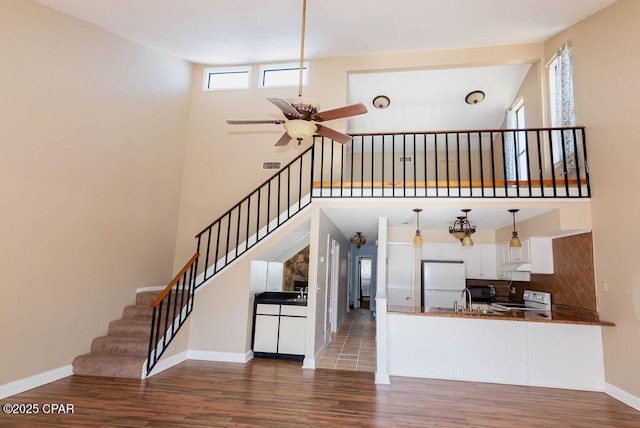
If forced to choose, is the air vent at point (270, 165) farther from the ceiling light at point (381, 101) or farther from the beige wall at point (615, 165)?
the beige wall at point (615, 165)

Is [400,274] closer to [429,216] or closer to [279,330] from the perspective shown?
[429,216]

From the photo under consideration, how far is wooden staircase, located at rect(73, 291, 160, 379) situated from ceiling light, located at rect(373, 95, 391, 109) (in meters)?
5.82

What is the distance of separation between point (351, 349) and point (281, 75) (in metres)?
Result: 5.20

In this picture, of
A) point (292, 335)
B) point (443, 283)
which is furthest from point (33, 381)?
point (443, 283)

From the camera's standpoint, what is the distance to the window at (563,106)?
4.84 metres

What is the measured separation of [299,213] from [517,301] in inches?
186

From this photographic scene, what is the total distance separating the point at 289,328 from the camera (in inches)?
208

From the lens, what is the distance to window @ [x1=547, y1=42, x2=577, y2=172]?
4840 mm

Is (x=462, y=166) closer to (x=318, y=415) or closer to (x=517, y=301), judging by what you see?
(x=517, y=301)

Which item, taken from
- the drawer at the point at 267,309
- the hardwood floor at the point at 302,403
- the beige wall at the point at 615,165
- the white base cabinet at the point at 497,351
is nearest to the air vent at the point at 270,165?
the drawer at the point at 267,309

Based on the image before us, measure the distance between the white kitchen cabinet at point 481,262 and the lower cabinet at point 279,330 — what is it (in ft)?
12.9

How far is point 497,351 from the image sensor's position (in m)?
4.55

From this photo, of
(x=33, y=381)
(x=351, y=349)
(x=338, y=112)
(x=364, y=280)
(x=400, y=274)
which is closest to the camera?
(x=338, y=112)

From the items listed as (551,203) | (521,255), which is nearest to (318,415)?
(551,203)
